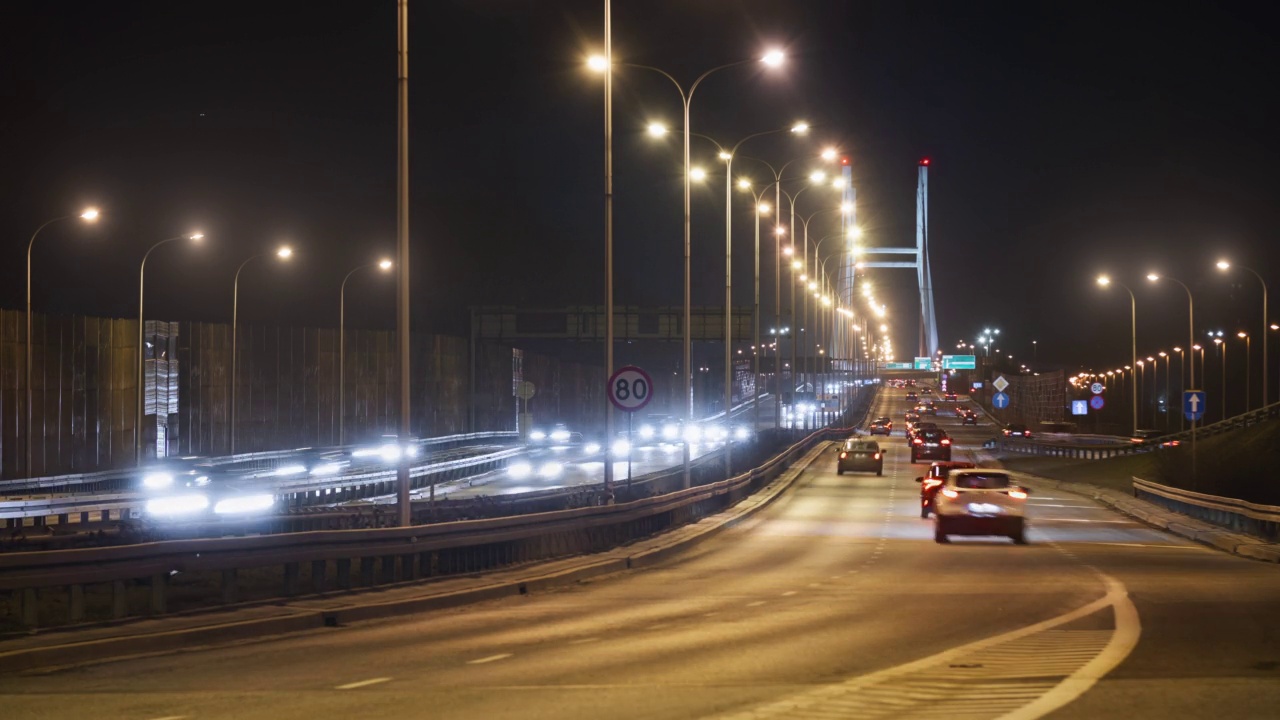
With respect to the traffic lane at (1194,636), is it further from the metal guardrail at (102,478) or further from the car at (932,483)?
the metal guardrail at (102,478)

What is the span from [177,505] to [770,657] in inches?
1154

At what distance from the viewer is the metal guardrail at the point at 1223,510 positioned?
105 feet

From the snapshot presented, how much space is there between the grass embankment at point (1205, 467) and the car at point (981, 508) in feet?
69.8

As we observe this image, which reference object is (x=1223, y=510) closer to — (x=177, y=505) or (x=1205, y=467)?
(x=1205, y=467)

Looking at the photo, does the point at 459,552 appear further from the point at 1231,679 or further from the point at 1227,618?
the point at 1231,679

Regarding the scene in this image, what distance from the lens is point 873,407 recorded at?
181250 millimetres

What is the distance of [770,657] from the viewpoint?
44.0 ft

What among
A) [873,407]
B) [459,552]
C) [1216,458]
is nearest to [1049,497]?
[1216,458]

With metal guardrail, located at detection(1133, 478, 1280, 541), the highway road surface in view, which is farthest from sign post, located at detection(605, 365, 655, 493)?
metal guardrail, located at detection(1133, 478, 1280, 541)

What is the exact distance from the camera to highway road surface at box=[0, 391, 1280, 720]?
10828mm

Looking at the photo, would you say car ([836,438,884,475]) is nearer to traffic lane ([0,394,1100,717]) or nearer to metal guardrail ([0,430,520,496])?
metal guardrail ([0,430,520,496])

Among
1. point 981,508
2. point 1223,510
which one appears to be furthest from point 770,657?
point 1223,510

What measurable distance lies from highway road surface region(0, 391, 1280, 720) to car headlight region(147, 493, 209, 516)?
1850 cm

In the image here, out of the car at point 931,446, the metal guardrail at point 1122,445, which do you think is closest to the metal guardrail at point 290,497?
the car at point 931,446
